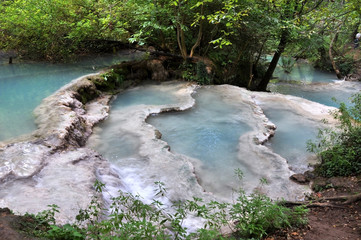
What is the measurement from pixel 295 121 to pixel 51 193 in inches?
311

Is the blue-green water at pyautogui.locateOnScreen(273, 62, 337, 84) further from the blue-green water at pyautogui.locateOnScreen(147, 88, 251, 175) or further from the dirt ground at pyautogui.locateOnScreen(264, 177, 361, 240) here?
the dirt ground at pyautogui.locateOnScreen(264, 177, 361, 240)

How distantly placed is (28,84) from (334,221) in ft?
37.7

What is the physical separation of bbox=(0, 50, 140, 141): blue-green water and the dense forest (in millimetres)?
1259

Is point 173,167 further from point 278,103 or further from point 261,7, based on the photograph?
point 261,7

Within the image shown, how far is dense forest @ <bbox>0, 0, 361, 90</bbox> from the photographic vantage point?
1206 cm

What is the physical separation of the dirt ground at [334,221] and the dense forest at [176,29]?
796cm

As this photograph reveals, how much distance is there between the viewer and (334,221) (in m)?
4.31

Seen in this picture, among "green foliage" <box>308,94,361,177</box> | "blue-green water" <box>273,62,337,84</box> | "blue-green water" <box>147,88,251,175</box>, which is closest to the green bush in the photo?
"blue-green water" <box>147,88,251,175</box>

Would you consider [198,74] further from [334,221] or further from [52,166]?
[334,221]

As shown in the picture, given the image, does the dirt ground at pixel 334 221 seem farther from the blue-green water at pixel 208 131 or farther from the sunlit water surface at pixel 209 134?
the blue-green water at pixel 208 131

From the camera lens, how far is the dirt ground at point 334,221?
3.79 meters

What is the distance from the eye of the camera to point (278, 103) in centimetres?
1084

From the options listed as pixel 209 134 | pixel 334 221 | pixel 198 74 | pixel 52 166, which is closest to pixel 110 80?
pixel 198 74

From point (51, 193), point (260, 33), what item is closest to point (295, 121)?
point (260, 33)
